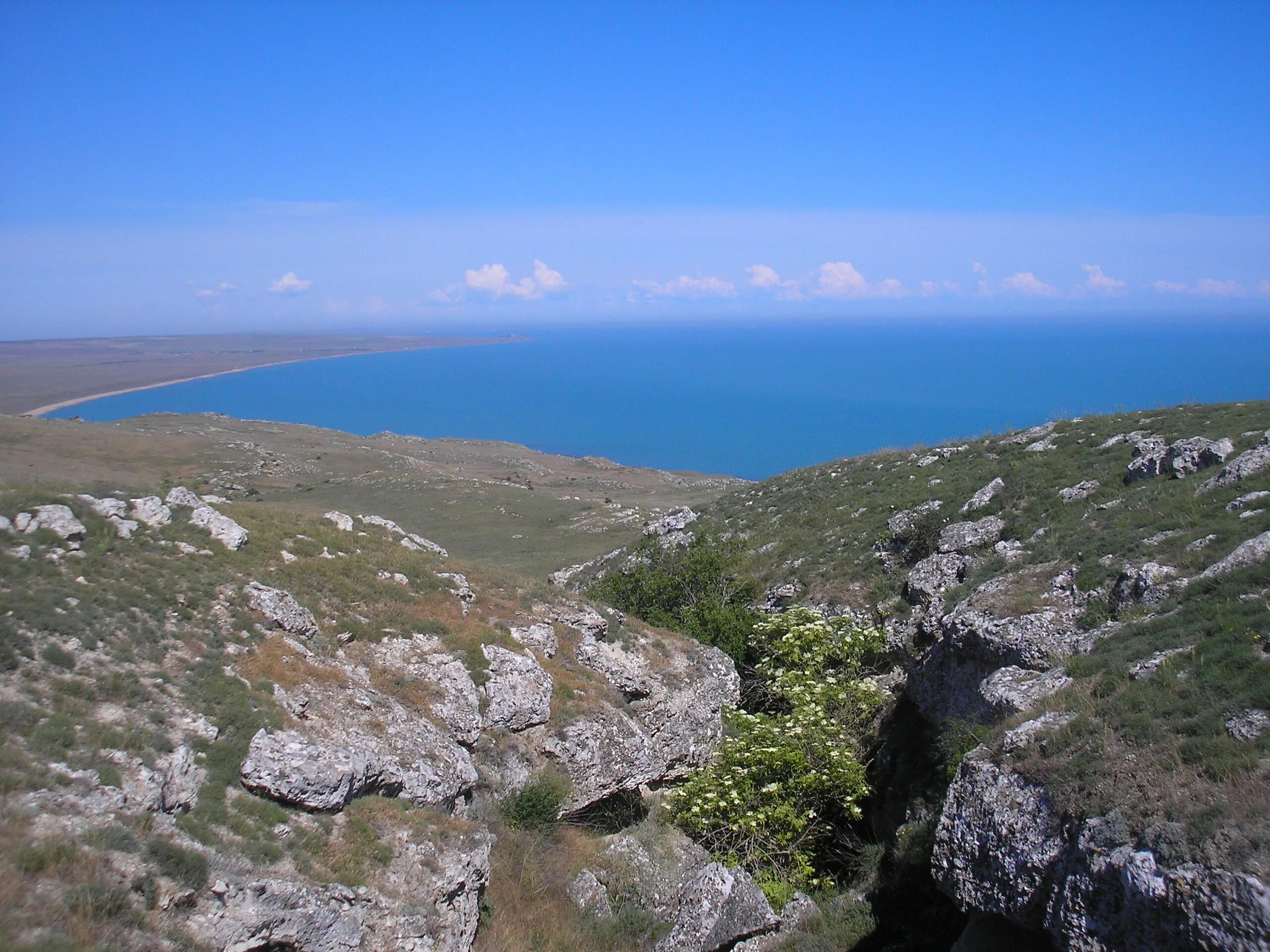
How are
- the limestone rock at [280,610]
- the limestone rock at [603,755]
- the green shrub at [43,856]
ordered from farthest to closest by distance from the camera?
the limestone rock at [603,755] < the limestone rock at [280,610] < the green shrub at [43,856]

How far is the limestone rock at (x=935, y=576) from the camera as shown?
1961 centimetres

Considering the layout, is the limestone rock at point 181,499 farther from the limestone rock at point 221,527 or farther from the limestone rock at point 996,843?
the limestone rock at point 996,843

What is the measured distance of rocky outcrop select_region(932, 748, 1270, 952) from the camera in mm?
6801

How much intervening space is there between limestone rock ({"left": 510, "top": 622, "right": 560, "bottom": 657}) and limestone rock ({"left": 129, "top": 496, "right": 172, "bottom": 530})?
25.1 ft

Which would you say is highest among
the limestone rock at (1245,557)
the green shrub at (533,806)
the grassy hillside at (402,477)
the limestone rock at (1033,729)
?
the limestone rock at (1245,557)

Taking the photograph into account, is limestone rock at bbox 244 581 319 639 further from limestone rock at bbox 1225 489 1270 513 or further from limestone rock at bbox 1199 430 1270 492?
limestone rock at bbox 1199 430 1270 492

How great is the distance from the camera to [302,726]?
37.9ft

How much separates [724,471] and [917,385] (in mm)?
102179

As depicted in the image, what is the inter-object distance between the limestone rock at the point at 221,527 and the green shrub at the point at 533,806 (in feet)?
26.2

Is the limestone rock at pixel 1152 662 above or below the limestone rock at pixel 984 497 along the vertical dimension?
above

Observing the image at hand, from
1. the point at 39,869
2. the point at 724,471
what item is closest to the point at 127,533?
the point at 39,869

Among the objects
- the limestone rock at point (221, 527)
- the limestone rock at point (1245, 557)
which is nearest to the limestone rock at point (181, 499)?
the limestone rock at point (221, 527)

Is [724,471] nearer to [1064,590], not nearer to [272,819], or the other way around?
[1064,590]

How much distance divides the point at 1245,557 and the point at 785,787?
8.97 metres
